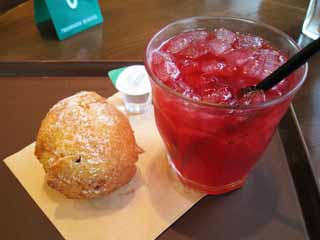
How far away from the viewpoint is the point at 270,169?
827mm

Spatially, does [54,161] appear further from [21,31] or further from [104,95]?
[21,31]

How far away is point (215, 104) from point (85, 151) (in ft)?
0.86

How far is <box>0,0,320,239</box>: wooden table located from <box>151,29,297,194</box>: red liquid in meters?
0.21

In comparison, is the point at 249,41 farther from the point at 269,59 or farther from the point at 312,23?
the point at 312,23

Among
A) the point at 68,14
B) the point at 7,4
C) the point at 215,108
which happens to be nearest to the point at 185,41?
the point at 215,108

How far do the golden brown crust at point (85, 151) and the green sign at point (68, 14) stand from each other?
49 centimetres

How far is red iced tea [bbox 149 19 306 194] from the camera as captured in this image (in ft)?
2.08

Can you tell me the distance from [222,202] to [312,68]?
0.57 m

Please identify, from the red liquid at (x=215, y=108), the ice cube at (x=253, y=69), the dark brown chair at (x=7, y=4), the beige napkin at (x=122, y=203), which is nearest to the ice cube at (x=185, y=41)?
the red liquid at (x=215, y=108)

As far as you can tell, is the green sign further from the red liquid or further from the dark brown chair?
the red liquid

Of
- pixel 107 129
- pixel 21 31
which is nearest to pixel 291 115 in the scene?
pixel 107 129

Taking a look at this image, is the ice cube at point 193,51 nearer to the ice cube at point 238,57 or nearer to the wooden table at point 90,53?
the ice cube at point 238,57

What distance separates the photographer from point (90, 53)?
1155 mm

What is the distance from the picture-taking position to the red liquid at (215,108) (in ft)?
2.11
